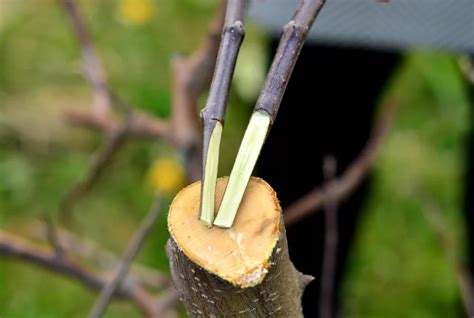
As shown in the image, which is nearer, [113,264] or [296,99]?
[296,99]

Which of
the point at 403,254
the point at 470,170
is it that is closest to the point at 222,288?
the point at 470,170

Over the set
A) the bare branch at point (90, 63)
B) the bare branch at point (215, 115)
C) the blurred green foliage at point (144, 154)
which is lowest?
the blurred green foliage at point (144, 154)

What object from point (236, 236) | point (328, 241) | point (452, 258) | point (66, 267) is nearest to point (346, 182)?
point (328, 241)

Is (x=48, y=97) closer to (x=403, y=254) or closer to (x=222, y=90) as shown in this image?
(x=403, y=254)

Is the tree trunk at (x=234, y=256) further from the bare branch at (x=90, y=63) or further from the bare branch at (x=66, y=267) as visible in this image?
the bare branch at (x=90, y=63)

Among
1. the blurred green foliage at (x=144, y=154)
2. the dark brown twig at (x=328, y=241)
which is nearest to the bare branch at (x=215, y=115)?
the dark brown twig at (x=328, y=241)

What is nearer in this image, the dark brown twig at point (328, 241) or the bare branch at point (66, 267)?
the bare branch at point (66, 267)

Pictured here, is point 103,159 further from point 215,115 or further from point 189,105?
point 215,115

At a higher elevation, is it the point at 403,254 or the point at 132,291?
the point at 132,291
